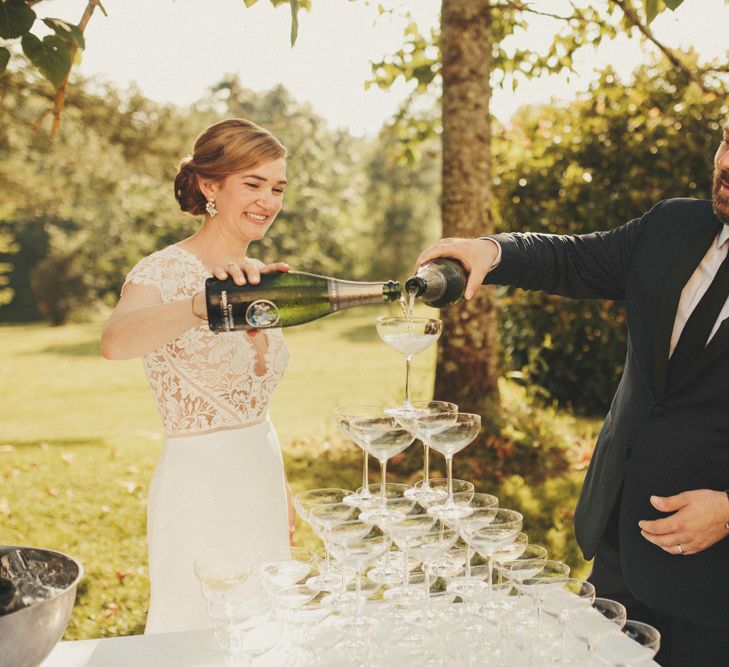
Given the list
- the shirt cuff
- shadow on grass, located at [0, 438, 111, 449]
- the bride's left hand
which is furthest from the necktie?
shadow on grass, located at [0, 438, 111, 449]

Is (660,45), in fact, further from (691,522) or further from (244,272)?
(244,272)

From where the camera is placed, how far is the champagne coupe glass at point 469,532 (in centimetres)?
188

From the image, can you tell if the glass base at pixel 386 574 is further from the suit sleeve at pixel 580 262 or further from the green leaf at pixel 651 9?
the green leaf at pixel 651 9

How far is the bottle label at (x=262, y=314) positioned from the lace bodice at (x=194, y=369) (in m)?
Result: 0.75

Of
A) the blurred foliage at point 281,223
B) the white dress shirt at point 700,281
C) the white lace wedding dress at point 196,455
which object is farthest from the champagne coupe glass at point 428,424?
the blurred foliage at point 281,223

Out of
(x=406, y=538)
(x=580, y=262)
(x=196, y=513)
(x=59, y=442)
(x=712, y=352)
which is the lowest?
(x=59, y=442)

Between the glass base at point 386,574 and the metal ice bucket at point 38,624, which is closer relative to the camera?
the metal ice bucket at point 38,624

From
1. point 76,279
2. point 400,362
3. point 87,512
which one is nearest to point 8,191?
point 87,512

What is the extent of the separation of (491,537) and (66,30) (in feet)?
6.46

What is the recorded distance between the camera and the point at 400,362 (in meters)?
16.6

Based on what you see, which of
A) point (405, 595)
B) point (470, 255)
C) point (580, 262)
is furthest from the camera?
point (580, 262)

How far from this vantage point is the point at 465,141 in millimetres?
6406

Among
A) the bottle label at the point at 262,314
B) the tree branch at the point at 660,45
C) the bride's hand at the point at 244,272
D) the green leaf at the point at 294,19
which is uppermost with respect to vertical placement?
the tree branch at the point at 660,45

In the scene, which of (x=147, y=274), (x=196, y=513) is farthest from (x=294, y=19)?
(x=196, y=513)
